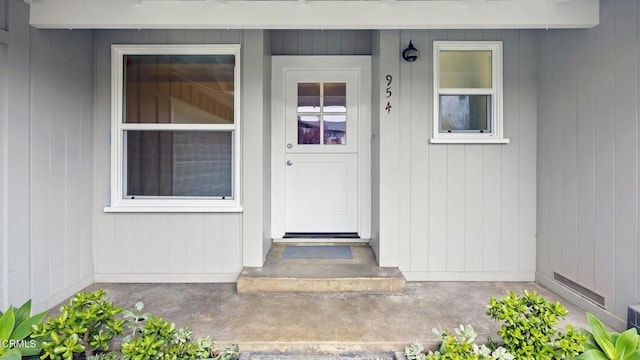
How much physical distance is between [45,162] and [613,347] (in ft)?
12.6

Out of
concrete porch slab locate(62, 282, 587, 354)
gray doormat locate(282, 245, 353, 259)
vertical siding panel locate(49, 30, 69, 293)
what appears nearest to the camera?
concrete porch slab locate(62, 282, 587, 354)

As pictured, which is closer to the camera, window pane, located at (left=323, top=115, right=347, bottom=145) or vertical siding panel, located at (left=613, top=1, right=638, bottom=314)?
vertical siding panel, located at (left=613, top=1, right=638, bottom=314)

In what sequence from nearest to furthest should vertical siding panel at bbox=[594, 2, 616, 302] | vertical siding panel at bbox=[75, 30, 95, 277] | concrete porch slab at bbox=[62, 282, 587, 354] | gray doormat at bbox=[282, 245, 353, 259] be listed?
concrete porch slab at bbox=[62, 282, 587, 354], vertical siding panel at bbox=[594, 2, 616, 302], vertical siding panel at bbox=[75, 30, 95, 277], gray doormat at bbox=[282, 245, 353, 259]

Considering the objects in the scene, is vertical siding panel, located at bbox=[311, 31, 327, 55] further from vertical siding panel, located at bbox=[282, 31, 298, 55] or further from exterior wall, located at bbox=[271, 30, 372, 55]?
vertical siding panel, located at bbox=[282, 31, 298, 55]

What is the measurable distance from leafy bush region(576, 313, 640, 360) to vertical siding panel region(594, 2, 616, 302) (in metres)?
0.73

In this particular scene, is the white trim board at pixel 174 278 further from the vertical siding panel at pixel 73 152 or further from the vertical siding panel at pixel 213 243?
the vertical siding panel at pixel 73 152

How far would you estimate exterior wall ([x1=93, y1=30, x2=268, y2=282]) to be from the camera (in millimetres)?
3113

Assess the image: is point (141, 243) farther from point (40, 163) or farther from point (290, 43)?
point (290, 43)

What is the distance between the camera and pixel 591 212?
8.34ft

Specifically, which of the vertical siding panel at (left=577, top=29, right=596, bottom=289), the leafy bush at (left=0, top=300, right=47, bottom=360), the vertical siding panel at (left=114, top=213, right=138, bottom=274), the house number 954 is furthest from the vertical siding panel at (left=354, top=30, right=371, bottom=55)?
the leafy bush at (left=0, top=300, right=47, bottom=360)

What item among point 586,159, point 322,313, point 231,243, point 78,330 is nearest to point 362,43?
point 586,159

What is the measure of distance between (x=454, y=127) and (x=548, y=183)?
930mm

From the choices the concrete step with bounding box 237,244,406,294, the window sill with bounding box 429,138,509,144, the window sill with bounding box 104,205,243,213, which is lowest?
the concrete step with bounding box 237,244,406,294

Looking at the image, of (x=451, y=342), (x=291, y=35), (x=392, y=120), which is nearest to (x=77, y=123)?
(x=291, y=35)
